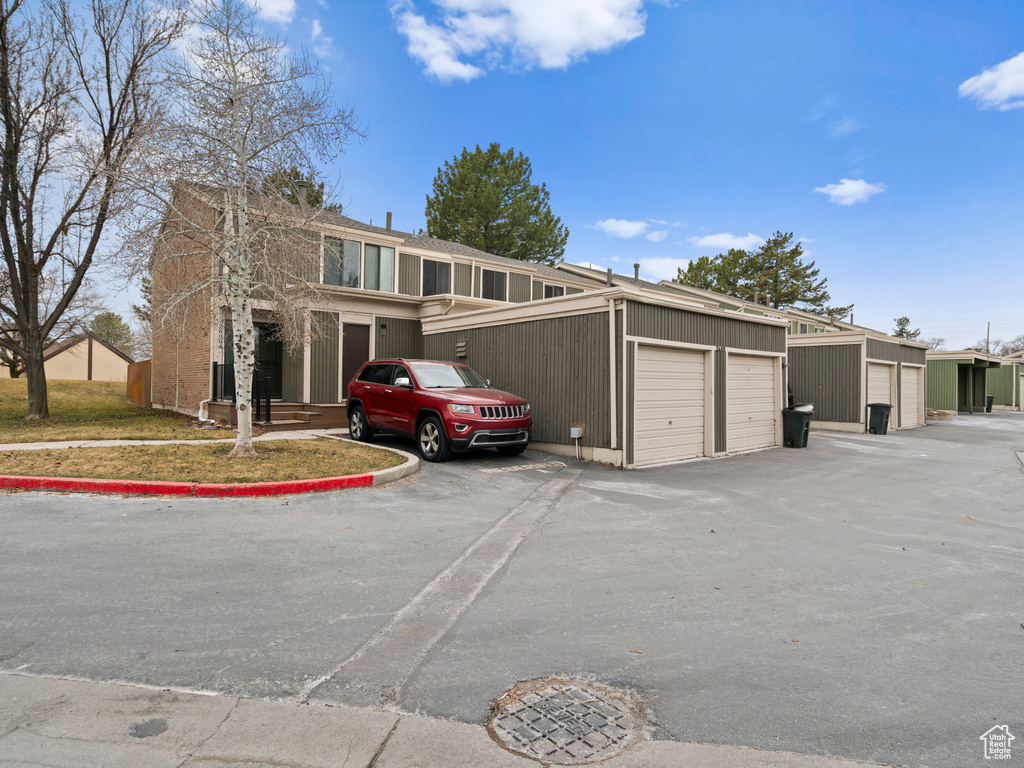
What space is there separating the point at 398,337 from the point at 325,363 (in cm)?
262

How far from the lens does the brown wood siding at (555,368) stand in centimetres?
1116

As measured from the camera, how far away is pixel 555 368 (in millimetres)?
12133

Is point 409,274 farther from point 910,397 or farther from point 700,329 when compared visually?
point 910,397

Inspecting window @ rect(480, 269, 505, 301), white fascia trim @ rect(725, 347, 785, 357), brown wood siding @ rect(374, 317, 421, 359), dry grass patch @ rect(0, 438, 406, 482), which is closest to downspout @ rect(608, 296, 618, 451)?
dry grass patch @ rect(0, 438, 406, 482)

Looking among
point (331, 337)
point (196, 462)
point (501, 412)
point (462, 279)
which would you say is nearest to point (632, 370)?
point (501, 412)

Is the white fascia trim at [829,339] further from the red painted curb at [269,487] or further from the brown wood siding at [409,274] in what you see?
the red painted curb at [269,487]

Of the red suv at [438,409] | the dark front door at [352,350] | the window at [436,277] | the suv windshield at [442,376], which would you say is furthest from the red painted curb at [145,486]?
the window at [436,277]

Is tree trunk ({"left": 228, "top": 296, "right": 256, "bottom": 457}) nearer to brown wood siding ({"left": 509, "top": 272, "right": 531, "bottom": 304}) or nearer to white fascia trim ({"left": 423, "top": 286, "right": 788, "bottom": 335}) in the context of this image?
white fascia trim ({"left": 423, "top": 286, "right": 788, "bottom": 335})

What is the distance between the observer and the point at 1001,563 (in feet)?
17.2

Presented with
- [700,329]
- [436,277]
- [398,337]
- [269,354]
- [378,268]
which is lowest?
[269,354]

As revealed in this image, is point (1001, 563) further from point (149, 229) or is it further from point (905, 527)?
point (149, 229)

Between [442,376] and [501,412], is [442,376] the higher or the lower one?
the higher one

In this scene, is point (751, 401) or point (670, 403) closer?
point (670, 403)

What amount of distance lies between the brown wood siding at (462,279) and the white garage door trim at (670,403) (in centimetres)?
1297
